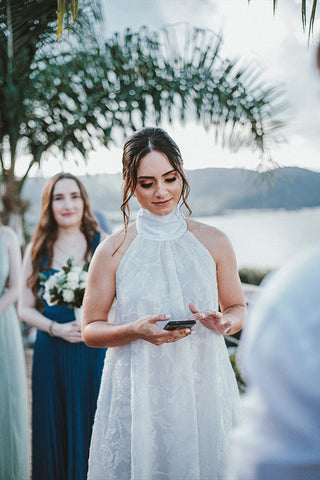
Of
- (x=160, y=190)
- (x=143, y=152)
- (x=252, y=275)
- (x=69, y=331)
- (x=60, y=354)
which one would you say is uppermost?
(x=143, y=152)

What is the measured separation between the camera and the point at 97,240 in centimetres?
321

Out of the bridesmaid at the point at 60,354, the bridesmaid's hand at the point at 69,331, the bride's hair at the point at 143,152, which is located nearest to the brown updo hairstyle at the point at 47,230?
the bridesmaid at the point at 60,354

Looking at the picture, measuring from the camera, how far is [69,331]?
2.87 m

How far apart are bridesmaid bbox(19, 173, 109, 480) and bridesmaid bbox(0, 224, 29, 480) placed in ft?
0.60

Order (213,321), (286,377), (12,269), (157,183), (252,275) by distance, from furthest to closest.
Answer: (252,275) < (12,269) < (157,183) < (213,321) < (286,377)

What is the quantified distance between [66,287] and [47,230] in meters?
0.60

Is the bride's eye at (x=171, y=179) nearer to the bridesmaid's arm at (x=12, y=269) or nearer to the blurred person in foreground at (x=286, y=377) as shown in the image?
the blurred person in foreground at (x=286, y=377)

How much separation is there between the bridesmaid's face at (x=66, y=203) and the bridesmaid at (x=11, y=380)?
0.47 m

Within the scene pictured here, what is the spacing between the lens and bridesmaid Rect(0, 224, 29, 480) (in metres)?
3.06

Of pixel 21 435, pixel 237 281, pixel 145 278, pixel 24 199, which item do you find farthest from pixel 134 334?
pixel 24 199

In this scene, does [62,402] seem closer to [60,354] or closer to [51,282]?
[60,354]

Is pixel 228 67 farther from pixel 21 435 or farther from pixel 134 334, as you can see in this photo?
pixel 21 435

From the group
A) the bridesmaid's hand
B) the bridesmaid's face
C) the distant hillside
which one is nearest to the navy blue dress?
the bridesmaid's hand

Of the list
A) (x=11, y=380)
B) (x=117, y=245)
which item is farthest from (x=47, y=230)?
(x=117, y=245)
